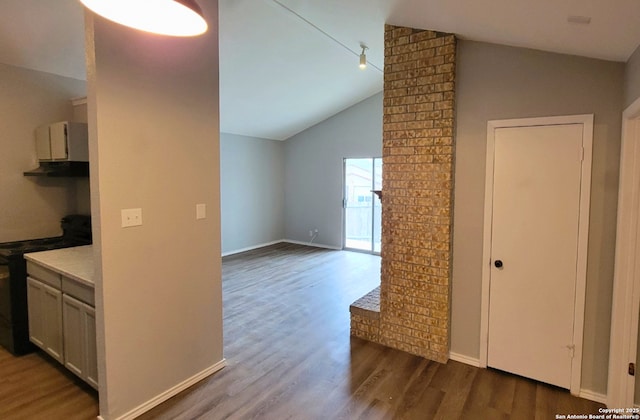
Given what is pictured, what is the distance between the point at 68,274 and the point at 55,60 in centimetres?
236

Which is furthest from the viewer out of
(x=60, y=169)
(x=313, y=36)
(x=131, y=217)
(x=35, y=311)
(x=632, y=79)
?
(x=313, y=36)

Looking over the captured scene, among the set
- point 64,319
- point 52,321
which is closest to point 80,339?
point 64,319

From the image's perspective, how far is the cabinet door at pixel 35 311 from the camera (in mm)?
2967

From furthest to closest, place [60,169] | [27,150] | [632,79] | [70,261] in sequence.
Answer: [27,150] → [60,169] → [70,261] → [632,79]

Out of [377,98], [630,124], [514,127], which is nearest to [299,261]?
[377,98]

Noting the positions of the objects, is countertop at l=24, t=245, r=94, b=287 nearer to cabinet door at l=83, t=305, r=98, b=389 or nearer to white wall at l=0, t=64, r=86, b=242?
cabinet door at l=83, t=305, r=98, b=389

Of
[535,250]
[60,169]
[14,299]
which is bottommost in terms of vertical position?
[14,299]

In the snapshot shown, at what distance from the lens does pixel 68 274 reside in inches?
99.5

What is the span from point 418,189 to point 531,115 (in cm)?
99

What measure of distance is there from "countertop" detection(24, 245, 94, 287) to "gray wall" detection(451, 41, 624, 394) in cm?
283

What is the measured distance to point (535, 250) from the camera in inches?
107

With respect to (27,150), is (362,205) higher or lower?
lower

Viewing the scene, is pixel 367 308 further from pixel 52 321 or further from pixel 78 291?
pixel 52 321

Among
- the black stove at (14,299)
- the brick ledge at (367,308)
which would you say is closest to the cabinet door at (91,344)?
the black stove at (14,299)
